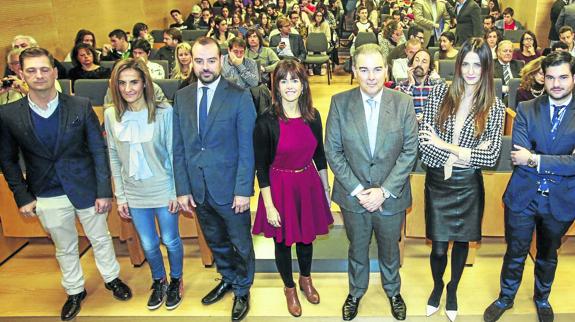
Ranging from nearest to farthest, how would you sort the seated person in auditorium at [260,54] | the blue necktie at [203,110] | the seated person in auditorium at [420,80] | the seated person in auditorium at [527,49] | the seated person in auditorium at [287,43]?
the blue necktie at [203,110], the seated person in auditorium at [420,80], the seated person in auditorium at [527,49], the seated person in auditorium at [260,54], the seated person in auditorium at [287,43]

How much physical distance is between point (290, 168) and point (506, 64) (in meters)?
3.80

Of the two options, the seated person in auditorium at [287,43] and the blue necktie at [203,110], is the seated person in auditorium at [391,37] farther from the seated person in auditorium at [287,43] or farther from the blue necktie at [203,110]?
the blue necktie at [203,110]

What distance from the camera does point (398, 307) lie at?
10.5ft

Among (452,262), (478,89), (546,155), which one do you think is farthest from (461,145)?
(452,262)

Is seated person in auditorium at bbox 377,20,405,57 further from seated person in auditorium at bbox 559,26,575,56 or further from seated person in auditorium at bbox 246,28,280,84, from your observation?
seated person in auditorium at bbox 559,26,575,56

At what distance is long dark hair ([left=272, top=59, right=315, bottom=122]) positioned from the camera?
273cm

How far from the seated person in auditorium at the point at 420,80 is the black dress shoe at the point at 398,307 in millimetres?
1657

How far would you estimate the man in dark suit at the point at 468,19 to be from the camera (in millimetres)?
7191

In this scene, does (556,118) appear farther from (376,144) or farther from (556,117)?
(376,144)

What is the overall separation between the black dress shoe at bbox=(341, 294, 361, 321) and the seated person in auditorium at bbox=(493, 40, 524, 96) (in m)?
3.43

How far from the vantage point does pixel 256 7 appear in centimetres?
1259

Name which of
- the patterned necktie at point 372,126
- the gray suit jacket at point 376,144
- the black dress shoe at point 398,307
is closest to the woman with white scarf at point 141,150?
the gray suit jacket at point 376,144

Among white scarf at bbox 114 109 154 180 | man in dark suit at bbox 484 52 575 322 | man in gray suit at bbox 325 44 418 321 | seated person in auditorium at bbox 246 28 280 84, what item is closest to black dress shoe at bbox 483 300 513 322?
man in dark suit at bbox 484 52 575 322

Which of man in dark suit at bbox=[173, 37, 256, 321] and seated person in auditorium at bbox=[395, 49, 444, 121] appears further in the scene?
seated person in auditorium at bbox=[395, 49, 444, 121]
